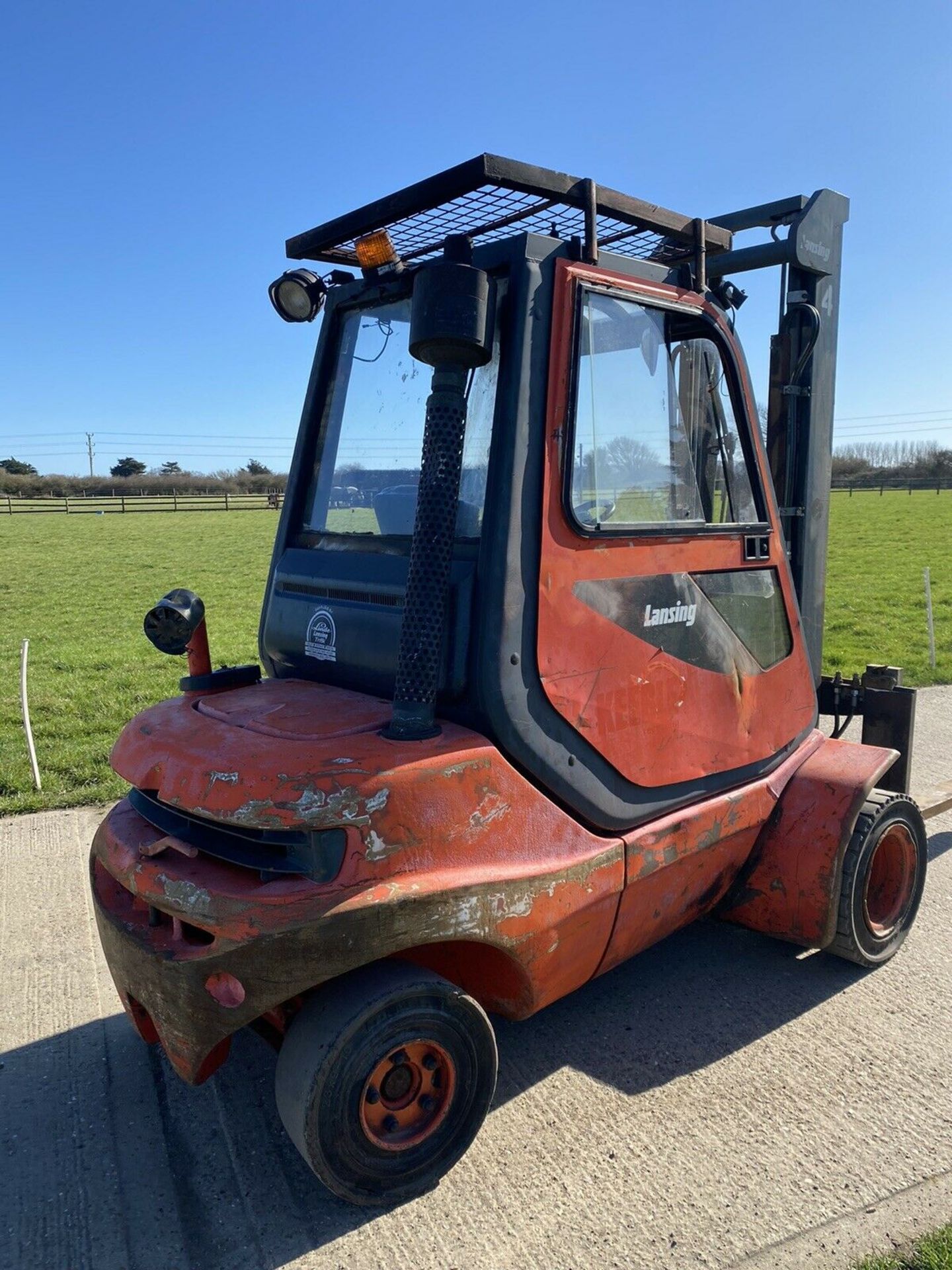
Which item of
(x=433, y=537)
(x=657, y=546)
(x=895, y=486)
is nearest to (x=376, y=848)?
(x=433, y=537)

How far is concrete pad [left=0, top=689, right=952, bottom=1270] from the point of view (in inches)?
105

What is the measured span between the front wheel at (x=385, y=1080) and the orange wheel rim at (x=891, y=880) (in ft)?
7.29

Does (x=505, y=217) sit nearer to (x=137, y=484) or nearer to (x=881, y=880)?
(x=881, y=880)

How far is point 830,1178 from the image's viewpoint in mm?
2895

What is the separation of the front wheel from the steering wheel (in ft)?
4.82

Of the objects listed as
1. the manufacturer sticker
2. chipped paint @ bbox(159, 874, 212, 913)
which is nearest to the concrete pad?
chipped paint @ bbox(159, 874, 212, 913)

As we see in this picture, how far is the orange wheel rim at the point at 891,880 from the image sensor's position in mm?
4227

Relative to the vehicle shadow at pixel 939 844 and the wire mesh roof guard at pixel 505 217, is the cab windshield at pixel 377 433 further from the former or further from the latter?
the vehicle shadow at pixel 939 844

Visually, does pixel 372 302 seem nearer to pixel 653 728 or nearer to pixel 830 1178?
pixel 653 728

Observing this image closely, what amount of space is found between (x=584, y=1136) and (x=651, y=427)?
2367 millimetres

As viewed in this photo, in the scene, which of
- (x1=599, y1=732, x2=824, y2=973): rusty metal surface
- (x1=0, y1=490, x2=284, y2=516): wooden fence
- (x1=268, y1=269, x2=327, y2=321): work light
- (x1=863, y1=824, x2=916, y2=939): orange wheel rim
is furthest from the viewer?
(x1=0, y1=490, x2=284, y2=516): wooden fence

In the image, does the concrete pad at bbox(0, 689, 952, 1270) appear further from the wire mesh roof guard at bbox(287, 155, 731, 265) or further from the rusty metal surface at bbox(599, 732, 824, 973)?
the wire mesh roof guard at bbox(287, 155, 731, 265)

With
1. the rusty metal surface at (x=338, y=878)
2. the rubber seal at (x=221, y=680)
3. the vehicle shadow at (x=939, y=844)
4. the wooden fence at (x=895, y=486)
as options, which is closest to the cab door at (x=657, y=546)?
the rusty metal surface at (x=338, y=878)

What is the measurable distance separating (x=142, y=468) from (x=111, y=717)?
84556mm
